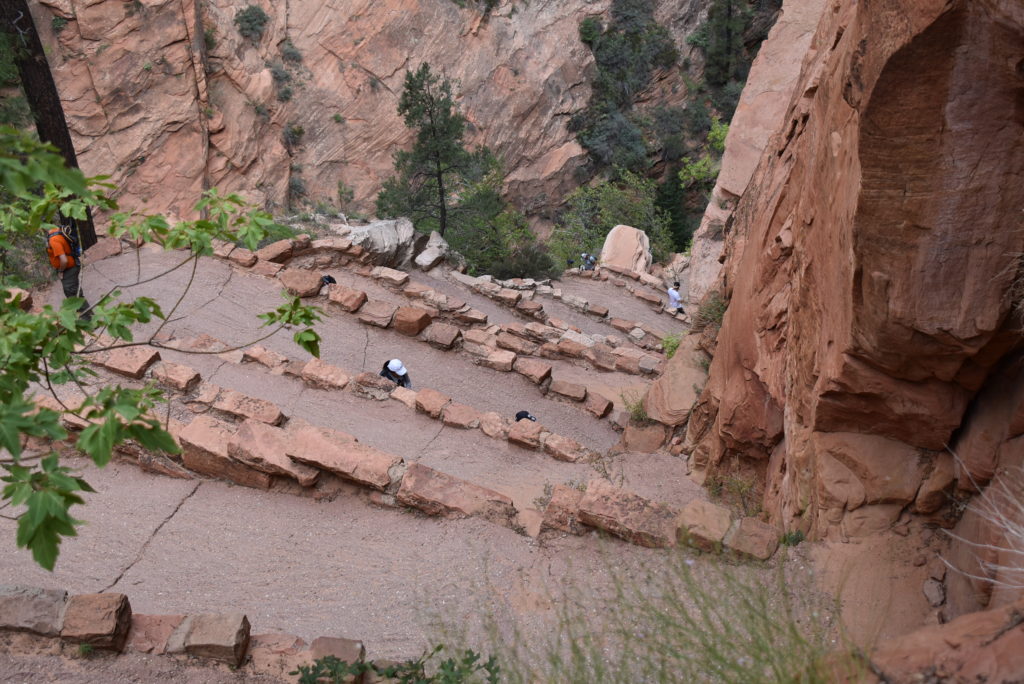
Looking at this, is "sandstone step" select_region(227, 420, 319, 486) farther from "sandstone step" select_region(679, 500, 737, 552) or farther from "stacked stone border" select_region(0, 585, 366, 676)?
"sandstone step" select_region(679, 500, 737, 552)

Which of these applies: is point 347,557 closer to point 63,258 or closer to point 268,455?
point 268,455

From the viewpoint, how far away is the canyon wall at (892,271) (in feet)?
12.3

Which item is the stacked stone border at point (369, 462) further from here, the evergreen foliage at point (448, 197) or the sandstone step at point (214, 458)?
the evergreen foliage at point (448, 197)

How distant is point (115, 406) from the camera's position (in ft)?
8.98

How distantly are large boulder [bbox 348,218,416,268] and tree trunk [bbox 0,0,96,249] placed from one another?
17.0ft

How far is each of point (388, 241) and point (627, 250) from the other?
426 inches

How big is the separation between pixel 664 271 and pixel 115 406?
24.1 metres

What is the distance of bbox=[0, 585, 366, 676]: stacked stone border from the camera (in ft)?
16.0

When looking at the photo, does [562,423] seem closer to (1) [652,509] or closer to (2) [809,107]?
(1) [652,509]

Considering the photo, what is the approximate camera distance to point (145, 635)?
509 cm

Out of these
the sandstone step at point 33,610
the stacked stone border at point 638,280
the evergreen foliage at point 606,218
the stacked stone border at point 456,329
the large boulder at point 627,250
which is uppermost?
the evergreen foliage at point 606,218

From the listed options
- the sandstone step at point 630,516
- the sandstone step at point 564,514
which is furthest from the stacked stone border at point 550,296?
the sandstone step at point 630,516

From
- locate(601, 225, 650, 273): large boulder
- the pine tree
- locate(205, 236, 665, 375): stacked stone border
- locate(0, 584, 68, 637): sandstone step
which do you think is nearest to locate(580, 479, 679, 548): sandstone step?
locate(0, 584, 68, 637): sandstone step

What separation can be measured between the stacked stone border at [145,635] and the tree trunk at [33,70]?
10.2m
